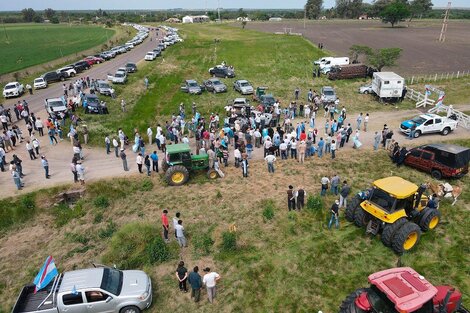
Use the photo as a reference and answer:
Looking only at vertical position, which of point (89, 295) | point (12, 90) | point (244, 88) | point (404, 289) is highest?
point (404, 289)

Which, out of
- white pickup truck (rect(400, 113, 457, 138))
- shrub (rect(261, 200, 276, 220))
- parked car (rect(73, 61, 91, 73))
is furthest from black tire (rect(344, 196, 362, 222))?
parked car (rect(73, 61, 91, 73))

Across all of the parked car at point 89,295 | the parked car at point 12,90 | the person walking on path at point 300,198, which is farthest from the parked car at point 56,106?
the person walking on path at point 300,198

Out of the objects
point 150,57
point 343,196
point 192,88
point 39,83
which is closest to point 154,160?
point 343,196

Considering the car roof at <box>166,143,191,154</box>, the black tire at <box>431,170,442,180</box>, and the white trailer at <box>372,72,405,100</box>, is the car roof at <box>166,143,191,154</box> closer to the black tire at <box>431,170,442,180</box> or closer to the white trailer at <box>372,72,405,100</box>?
the black tire at <box>431,170,442,180</box>

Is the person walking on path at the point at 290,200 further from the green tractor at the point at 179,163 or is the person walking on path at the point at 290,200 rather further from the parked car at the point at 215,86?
the parked car at the point at 215,86

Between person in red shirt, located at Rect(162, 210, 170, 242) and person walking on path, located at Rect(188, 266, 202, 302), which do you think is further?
person in red shirt, located at Rect(162, 210, 170, 242)

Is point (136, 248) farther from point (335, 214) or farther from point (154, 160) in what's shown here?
point (335, 214)
